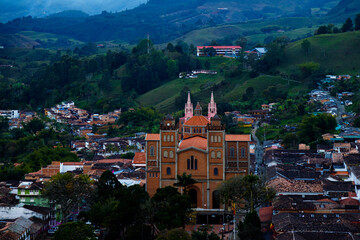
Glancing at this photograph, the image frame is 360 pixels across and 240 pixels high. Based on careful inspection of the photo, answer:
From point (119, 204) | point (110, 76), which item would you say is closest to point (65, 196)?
point (119, 204)

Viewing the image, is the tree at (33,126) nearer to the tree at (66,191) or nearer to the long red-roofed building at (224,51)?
the tree at (66,191)

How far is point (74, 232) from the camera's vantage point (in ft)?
120

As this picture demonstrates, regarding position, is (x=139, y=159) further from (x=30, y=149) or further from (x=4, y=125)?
(x=4, y=125)

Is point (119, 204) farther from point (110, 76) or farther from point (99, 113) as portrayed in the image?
point (110, 76)

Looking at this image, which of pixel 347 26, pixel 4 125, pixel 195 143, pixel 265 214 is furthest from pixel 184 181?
pixel 347 26

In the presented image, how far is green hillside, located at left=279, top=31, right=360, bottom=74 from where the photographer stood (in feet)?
346

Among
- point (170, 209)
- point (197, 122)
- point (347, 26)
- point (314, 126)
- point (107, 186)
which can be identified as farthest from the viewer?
point (347, 26)

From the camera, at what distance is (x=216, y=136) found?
4731 cm

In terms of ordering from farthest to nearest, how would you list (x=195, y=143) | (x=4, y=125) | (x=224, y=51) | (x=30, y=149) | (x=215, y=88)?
(x=224, y=51) < (x=215, y=88) < (x=4, y=125) < (x=30, y=149) < (x=195, y=143)

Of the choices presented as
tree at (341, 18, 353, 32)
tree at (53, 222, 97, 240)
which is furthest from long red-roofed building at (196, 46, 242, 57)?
tree at (53, 222, 97, 240)

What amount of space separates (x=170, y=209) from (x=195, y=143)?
35.6ft

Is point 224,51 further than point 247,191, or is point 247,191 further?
point 224,51

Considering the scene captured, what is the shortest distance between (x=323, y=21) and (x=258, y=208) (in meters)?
156

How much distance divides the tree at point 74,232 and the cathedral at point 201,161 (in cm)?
1117
